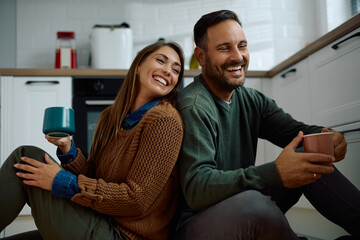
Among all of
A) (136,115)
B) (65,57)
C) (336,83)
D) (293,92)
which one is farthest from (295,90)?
(65,57)

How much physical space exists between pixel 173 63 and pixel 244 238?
0.68 metres

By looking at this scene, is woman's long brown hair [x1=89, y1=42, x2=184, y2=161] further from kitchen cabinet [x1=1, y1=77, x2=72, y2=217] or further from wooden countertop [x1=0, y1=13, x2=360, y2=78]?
kitchen cabinet [x1=1, y1=77, x2=72, y2=217]

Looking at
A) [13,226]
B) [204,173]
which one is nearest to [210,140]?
[204,173]

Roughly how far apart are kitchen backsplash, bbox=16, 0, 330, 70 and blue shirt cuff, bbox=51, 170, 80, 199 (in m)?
2.28

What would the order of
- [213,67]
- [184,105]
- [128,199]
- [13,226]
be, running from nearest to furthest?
[128,199] → [184,105] → [213,67] → [13,226]

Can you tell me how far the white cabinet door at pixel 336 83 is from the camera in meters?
1.83

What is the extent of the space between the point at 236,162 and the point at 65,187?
1.80ft

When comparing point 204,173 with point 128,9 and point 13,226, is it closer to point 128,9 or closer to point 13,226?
point 13,226

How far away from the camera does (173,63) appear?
141 cm

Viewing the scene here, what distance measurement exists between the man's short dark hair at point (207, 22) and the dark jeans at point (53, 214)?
2.24 feet

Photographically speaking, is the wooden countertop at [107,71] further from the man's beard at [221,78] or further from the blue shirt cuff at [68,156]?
the blue shirt cuff at [68,156]

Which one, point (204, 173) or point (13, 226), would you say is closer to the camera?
point (204, 173)

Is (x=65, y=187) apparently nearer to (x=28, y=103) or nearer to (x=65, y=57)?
(x=28, y=103)

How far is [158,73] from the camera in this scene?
1.38 m
